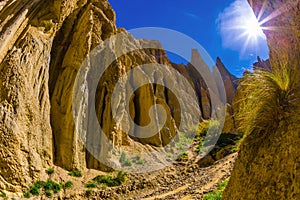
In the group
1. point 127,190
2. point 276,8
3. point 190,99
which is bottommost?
point 127,190

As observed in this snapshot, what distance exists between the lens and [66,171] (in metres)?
17.5

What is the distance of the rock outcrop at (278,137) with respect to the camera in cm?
262

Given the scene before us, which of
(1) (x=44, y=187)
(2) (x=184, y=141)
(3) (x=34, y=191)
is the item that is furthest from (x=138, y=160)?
(2) (x=184, y=141)

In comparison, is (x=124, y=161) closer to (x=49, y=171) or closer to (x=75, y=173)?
(x=75, y=173)

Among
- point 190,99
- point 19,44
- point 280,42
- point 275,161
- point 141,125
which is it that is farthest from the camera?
point 190,99

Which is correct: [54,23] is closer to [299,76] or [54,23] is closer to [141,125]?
[141,125]

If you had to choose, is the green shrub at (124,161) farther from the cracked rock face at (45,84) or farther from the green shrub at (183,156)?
the green shrub at (183,156)

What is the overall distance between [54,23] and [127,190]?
465 inches

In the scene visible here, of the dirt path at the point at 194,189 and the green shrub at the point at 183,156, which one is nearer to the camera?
the dirt path at the point at 194,189

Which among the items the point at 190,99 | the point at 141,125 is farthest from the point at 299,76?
the point at 190,99

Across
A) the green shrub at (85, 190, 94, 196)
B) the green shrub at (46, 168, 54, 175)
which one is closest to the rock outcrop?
the green shrub at (85, 190, 94, 196)

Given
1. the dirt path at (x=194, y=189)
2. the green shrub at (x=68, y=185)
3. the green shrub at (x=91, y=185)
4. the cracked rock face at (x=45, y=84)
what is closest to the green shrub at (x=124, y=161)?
the cracked rock face at (x=45, y=84)

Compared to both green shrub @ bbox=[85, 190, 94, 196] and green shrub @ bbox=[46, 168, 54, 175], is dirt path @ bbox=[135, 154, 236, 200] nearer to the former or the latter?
green shrub @ bbox=[85, 190, 94, 196]

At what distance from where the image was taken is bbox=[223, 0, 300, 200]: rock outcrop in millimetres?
2621
